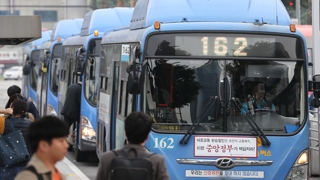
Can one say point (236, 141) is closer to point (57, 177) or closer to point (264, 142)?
point (264, 142)

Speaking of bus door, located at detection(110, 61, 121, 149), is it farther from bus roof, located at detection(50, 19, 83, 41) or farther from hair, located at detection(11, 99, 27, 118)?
bus roof, located at detection(50, 19, 83, 41)

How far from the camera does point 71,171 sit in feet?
48.8

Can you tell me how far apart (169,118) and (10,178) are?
83.1 inches

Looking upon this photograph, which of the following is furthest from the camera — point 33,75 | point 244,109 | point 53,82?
point 33,75

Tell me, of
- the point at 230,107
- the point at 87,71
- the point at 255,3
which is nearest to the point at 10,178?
the point at 230,107

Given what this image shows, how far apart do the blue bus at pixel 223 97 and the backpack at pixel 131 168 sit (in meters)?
3.78

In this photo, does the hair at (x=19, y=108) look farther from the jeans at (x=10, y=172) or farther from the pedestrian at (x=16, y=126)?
the jeans at (x=10, y=172)

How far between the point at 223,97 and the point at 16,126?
2466 millimetres

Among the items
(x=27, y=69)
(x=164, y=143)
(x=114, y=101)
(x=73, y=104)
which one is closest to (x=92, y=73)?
(x=73, y=104)

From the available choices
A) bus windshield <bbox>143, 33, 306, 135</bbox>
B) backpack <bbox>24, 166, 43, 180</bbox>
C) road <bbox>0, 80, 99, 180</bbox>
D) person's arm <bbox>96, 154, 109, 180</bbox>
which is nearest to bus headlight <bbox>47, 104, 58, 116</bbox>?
road <bbox>0, 80, 99, 180</bbox>

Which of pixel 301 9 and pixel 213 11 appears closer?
pixel 213 11

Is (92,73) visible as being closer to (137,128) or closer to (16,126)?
(16,126)

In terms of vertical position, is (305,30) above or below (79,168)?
above

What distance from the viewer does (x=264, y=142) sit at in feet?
30.6
